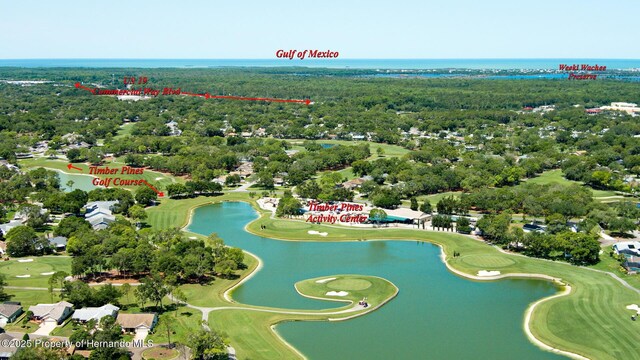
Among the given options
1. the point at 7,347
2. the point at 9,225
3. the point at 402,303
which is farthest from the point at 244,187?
the point at 7,347

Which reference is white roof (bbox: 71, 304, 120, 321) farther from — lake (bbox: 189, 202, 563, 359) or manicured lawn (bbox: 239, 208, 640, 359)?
manicured lawn (bbox: 239, 208, 640, 359)

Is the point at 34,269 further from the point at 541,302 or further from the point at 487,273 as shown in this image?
the point at 541,302

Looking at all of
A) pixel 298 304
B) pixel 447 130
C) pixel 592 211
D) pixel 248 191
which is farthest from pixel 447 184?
pixel 447 130

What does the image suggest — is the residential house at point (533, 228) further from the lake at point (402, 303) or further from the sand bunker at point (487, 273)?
the sand bunker at point (487, 273)

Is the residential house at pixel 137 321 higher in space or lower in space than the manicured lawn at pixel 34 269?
higher

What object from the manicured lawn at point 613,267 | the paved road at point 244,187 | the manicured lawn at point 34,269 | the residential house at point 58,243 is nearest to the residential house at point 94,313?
the manicured lawn at point 34,269

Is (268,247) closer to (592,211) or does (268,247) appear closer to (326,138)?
(592,211)
